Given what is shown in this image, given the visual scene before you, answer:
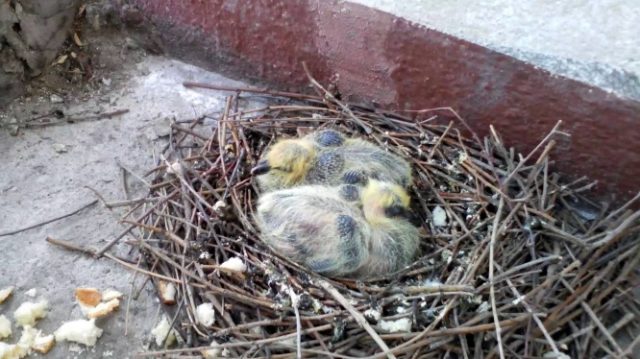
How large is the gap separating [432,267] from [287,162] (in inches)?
20.5

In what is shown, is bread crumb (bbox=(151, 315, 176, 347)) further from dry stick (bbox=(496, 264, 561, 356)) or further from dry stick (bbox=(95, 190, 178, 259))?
dry stick (bbox=(496, 264, 561, 356))

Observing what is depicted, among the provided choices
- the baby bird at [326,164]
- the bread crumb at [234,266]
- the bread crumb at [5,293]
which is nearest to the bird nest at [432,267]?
the bread crumb at [234,266]

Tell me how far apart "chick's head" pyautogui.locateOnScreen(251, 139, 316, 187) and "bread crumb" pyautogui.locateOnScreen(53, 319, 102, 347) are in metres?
0.62

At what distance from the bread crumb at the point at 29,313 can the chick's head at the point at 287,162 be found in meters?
0.70

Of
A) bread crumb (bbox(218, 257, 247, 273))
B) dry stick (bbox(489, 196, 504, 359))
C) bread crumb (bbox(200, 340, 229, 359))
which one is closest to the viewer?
dry stick (bbox(489, 196, 504, 359))

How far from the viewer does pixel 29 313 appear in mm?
2059

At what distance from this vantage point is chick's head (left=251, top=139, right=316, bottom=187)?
2217 millimetres

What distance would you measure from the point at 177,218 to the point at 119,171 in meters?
0.44

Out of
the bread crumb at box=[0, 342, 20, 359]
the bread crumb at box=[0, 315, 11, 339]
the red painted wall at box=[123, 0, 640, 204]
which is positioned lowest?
the bread crumb at box=[0, 342, 20, 359]

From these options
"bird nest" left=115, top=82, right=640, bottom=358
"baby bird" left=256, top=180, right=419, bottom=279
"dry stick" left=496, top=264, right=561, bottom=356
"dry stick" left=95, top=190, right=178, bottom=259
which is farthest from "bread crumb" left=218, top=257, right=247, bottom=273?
"dry stick" left=496, top=264, right=561, bottom=356

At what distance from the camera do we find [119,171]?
249cm

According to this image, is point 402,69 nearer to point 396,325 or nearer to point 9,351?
point 396,325

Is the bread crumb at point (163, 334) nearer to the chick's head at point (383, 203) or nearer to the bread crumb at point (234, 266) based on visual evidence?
the bread crumb at point (234, 266)

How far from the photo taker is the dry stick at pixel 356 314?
1818mm
